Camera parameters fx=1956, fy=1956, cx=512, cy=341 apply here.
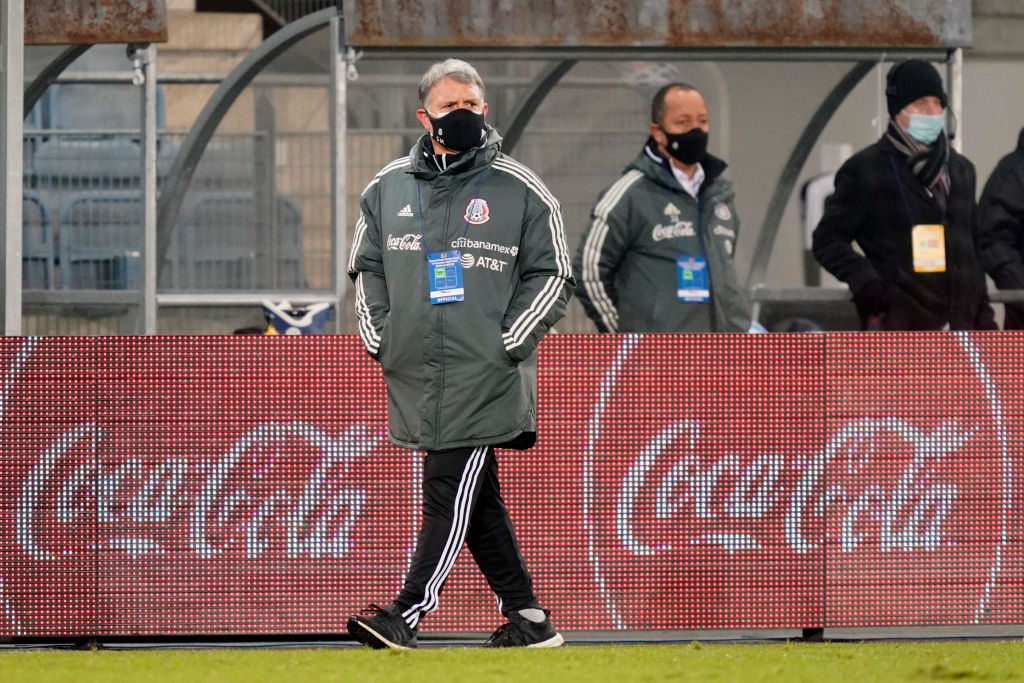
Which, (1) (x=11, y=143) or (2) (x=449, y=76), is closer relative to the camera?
(2) (x=449, y=76)

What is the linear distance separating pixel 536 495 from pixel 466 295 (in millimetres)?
1221

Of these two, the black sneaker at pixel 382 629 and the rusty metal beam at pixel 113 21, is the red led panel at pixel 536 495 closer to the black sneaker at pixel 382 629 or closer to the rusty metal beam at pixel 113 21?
the black sneaker at pixel 382 629

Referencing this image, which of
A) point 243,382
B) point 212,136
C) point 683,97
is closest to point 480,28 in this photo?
point 683,97

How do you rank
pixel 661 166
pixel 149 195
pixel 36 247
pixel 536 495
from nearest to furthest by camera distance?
pixel 536 495 < pixel 661 166 < pixel 149 195 < pixel 36 247

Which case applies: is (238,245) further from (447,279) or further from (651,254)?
(447,279)

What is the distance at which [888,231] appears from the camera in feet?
30.0

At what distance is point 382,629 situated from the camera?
19.3 ft

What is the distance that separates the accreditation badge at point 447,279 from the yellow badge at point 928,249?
3812 mm

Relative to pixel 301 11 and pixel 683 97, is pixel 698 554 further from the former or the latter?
pixel 301 11

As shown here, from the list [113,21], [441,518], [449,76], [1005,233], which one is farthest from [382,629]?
[1005,233]

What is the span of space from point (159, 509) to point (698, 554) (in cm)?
190

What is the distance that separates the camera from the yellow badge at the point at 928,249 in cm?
912

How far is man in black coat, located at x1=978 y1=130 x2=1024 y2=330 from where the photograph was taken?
9367 mm

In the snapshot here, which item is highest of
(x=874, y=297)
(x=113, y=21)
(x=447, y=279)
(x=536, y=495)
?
(x=113, y=21)
